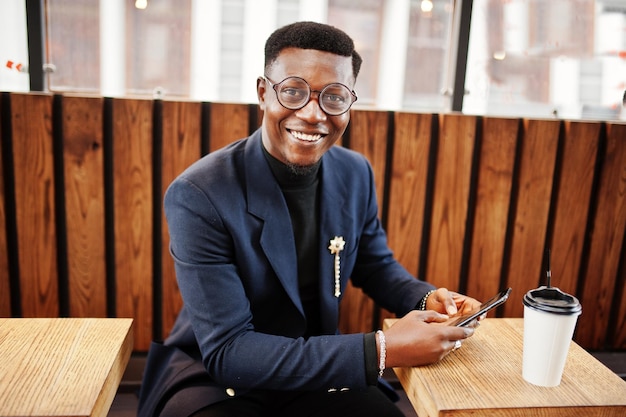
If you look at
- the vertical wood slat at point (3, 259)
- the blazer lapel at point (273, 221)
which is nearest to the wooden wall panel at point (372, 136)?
the blazer lapel at point (273, 221)

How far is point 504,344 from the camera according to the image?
1528 millimetres

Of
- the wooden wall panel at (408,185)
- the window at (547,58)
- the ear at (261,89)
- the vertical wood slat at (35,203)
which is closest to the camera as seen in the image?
the ear at (261,89)

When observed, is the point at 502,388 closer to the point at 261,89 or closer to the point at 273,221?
the point at 273,221

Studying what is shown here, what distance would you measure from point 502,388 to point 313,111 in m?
0.89

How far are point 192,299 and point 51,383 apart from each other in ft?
1.38

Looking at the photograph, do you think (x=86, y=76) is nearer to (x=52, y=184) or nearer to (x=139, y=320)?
(x=52, y=184)

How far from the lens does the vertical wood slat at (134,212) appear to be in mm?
2342

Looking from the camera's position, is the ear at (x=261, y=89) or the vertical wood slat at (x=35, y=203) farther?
the vertical wood slat at (x=35, y=203)

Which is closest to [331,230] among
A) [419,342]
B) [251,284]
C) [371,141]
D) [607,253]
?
[251,284]

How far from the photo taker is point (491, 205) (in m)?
2.66

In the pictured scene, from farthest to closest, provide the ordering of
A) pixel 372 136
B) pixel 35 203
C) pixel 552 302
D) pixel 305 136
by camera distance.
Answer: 1. pixel 372 136
2. pixel 35 203
3. pixel 305 136
4. pixel 552 302

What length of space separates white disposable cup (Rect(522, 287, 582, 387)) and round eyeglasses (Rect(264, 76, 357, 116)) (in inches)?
29.7

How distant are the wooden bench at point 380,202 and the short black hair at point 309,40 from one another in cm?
78

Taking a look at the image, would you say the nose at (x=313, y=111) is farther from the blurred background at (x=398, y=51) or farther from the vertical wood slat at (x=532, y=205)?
the vertical wood slat at (x=532, y=205)
